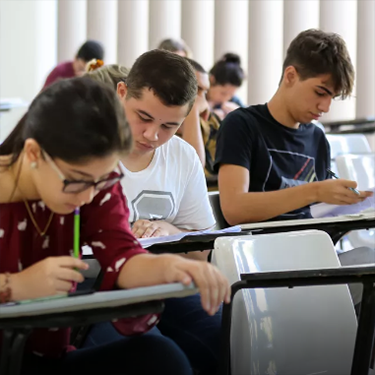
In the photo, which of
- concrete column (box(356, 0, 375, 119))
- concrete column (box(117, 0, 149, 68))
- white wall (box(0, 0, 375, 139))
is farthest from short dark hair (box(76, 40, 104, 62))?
concrete column (box(356, 0, 375, 119))

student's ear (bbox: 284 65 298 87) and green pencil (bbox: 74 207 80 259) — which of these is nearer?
green pencil (bbox: 74 207 80 259)

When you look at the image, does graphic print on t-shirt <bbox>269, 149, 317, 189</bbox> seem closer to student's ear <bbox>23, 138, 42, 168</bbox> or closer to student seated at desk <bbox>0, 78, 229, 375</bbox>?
student seated at desk <bbox>0, 78, 229, 375</bbox>

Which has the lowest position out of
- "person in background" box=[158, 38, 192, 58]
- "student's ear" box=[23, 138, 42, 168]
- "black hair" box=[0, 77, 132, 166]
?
"student's ear" box=[23, 138, 42, 168]

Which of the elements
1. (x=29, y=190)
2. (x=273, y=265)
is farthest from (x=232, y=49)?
(x=29, y=190)

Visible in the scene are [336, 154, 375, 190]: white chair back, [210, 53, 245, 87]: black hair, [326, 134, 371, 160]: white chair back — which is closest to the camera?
[336, 154, 375, 190]: white chair back

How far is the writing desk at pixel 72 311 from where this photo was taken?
3.17 ft

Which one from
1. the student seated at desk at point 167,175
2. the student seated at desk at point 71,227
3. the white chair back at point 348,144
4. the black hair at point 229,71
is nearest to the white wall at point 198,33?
the black hair at point 229,71

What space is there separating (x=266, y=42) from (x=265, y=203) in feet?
8.47

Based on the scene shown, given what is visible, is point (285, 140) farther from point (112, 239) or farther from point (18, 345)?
point (18, 345)

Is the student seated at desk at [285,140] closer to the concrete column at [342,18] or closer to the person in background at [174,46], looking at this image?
the person in background at [174,46]

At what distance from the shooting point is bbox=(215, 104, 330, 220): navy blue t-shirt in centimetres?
222

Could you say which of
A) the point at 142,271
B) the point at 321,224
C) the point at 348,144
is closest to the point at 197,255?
the point at 321,224

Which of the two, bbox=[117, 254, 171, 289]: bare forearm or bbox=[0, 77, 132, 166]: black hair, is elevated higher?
bbox=[0, 77, 132, 166]: black hair

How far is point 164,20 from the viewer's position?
15.6 ft
